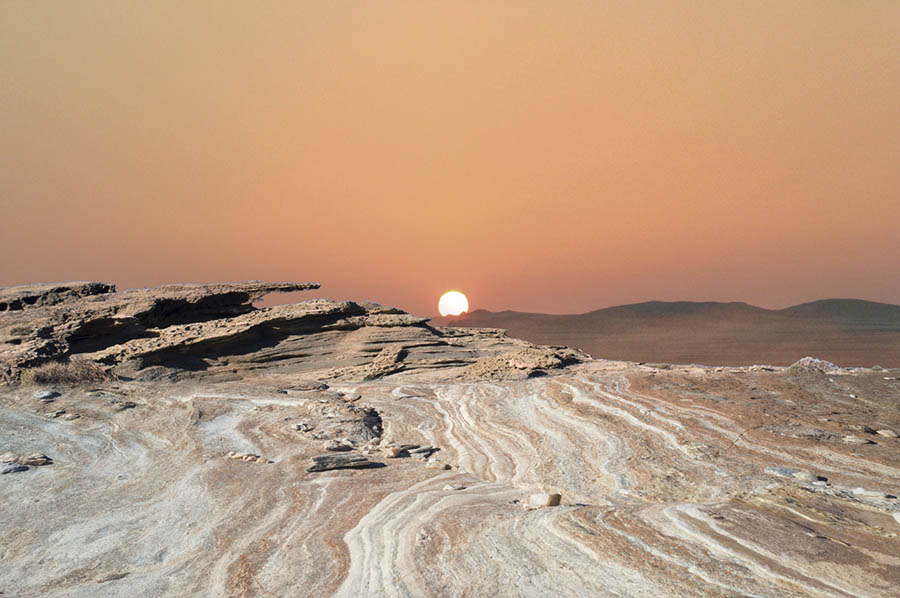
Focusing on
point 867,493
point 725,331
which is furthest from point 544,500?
point 725,331

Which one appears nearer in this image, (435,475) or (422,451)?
(435,475)

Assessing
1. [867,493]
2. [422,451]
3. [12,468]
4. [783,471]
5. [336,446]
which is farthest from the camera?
[422,451]

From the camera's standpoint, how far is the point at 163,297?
25281mm

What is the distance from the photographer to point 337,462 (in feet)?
35.6

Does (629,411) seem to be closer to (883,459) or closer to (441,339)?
(883,459)

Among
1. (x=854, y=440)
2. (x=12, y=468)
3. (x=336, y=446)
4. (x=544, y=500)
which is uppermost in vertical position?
(x=854, y=440)

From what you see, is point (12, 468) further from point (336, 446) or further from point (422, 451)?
point (422, 451)

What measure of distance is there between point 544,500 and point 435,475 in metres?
2.70

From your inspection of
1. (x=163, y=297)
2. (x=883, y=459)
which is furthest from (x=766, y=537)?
(x=163, y=297)

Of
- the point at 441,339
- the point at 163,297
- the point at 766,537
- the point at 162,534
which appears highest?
the point at 163,297

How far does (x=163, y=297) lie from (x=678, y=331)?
2793 inches

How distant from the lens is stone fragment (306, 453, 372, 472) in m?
10.7

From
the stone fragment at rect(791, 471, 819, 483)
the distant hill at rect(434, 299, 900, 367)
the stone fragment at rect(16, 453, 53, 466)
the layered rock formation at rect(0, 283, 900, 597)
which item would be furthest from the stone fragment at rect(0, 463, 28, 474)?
the distant hill at rect(434, 299, 900, 367)

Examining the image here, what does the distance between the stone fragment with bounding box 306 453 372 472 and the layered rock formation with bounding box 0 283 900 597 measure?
0.13 feet
